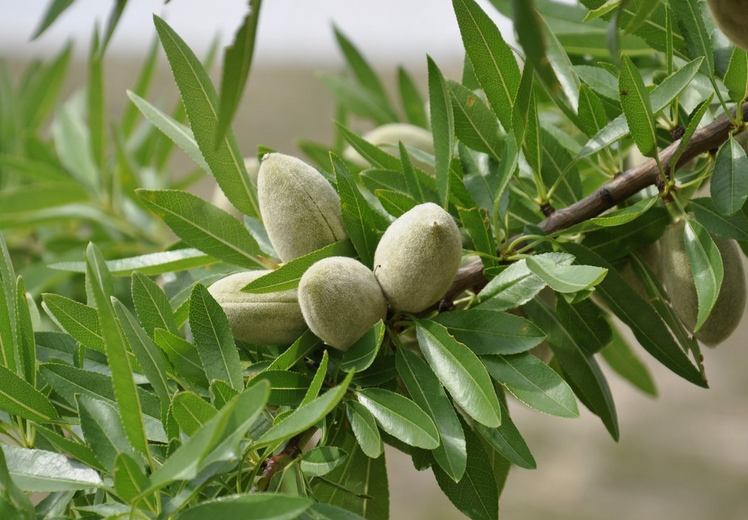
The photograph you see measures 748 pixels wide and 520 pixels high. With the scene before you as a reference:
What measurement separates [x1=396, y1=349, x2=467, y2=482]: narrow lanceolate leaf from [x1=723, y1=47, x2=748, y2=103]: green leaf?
0.27m

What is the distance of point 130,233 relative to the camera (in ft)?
3.55

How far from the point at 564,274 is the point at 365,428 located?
0.48 ft

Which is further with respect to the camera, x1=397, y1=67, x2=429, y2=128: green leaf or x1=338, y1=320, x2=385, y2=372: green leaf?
x1=397, y1=67, x2=429, y2=128: green leaf

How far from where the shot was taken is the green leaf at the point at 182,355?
488 mm

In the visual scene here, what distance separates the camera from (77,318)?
1.63ft

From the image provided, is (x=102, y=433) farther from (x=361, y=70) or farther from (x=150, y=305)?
(x=361, y=70)

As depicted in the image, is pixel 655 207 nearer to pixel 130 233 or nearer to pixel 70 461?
pixel 70 461

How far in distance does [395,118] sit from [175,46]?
0.51 metres

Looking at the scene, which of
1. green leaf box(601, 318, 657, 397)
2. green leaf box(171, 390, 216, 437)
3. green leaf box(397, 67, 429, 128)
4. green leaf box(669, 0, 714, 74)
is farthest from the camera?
green leaf box(397, 67, 429, 128)

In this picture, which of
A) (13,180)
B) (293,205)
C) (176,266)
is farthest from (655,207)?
(13,180)

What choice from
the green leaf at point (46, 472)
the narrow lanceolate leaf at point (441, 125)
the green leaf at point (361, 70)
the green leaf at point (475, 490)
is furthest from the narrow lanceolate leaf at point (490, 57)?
the green leaf at point (361, 70)

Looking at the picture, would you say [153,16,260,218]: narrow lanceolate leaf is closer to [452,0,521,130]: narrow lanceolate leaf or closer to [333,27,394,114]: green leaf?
[452,0,521,130]: narrow lanceolate leaf

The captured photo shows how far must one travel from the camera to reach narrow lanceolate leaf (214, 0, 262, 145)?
11.6 inches

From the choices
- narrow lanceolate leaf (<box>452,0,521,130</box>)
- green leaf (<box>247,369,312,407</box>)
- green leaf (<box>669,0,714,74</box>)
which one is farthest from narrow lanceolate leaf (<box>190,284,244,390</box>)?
green leaf (<box>669,0,714,74</box>)
